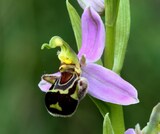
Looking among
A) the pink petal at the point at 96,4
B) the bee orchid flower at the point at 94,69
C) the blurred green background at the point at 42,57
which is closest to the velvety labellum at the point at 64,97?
the bee orchid flower at the point at 94,69

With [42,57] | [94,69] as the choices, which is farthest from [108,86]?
[42,57]

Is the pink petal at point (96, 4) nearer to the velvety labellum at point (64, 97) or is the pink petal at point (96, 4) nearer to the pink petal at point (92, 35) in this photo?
the pink petal at point (92, 35)

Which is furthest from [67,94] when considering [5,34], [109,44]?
[5,34]

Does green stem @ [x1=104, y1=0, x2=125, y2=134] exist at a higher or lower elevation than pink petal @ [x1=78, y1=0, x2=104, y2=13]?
lower

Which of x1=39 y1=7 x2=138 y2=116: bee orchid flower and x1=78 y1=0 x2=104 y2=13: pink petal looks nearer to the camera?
x1=39 y1=7 x2=138 y2=116: bee orchid flower

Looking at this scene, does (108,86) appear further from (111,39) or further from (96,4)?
(96,4)

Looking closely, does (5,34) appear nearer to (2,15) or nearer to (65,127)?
(2,15)

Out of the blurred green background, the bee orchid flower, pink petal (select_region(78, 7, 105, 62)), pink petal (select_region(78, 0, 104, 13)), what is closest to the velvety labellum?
the bee orchid flower

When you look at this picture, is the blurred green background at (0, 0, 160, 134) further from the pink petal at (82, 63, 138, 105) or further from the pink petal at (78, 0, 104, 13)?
the pink petal at (82, 63, 138, 105)
